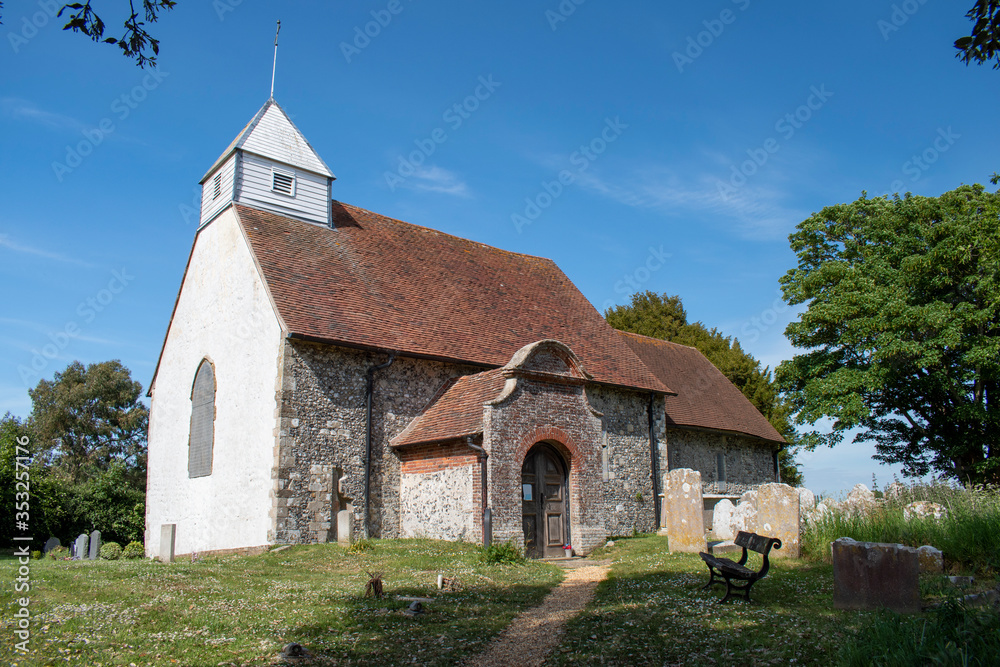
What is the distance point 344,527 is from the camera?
15336mm

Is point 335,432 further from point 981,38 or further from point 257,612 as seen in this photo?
point 981,38

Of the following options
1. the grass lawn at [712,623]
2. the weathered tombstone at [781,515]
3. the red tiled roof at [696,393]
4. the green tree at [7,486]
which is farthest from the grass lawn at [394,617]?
the green tree at [7,486]

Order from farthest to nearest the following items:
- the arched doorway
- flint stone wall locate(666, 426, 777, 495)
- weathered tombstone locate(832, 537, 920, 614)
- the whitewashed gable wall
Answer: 1. flint stone wall locate(666, 426, 777, 495)
2. the arched doorway
3. the whitewashed gable wall
4. weathered tombstone locate(832, 537, 920, 614)

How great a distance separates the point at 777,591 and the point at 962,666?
4.82 m

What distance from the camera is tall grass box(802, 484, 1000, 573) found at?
32.7 feet

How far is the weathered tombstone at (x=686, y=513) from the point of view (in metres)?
13.7

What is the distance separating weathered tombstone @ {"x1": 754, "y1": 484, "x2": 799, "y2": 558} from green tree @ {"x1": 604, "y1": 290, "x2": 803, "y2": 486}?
1958 cm

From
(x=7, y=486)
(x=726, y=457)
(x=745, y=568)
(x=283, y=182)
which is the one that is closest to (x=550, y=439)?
(x=745, y=568)

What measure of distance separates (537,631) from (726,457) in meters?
20.0

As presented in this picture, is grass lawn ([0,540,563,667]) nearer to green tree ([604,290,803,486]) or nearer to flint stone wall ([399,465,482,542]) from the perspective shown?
flint stone wall ([399,465,482,542])

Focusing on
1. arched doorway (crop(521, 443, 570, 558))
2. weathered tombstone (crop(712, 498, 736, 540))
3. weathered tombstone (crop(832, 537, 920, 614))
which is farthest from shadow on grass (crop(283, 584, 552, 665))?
weathered tombstone (crop(712, 498, 736, 540))

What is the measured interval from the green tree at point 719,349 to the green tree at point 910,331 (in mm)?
6267

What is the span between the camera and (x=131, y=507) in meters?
31.0

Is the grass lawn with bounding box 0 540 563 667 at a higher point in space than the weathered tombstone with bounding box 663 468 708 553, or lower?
lower
